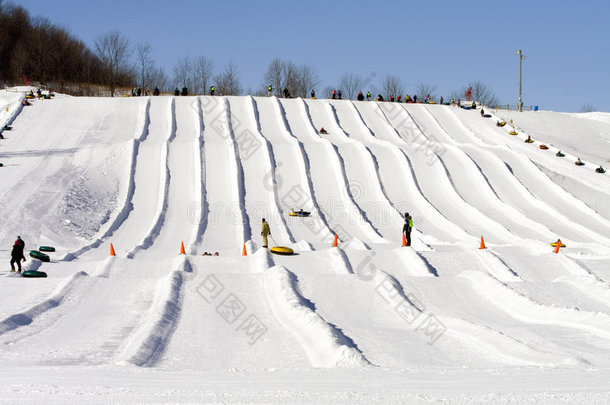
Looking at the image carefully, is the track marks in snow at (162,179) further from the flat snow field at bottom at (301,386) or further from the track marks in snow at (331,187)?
the flat snow field at bottom at (301,386)

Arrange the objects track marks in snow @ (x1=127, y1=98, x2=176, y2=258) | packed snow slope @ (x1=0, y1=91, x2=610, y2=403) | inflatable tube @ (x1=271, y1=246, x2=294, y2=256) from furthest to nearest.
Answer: track marks in snow @ (x1=127, y1=98, x2=176, y2=258), inflatable tube @ (x1=271, y1=246, x2=294, y2=256), packed snow slope @ (x1=0, y1=91, x2=610, y2=403)

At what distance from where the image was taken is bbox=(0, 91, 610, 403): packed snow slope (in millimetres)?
10352

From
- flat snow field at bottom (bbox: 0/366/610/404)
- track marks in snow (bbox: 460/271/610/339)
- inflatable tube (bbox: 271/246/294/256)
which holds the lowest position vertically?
track marks in snow (bbox: 460/271/610/339)

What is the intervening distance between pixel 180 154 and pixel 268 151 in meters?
4.60

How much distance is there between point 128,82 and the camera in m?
91.4

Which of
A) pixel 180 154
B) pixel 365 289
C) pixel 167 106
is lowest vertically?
pixel 365 289

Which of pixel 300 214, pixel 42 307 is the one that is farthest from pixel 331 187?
pixel 42 307

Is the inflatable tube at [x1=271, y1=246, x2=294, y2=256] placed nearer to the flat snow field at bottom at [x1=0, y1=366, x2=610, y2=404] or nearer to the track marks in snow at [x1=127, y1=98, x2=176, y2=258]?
the track marks in snow at [x1=127, y1=98, x2=176, y2=258]

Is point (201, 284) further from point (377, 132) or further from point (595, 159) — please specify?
point (595, 159)

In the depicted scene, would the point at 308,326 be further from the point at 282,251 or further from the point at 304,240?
the point at 304,240

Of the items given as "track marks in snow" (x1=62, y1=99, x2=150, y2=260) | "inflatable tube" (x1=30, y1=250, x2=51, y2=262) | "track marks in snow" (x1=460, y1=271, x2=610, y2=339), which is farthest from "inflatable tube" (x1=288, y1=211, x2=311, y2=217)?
"track marks in snow" (x1=460, y1=271, x2=610, y2=339)

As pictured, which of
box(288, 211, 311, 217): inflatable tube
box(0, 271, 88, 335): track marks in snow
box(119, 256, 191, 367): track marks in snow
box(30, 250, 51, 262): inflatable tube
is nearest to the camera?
box(119, 256, 191, 367): track marks in snow

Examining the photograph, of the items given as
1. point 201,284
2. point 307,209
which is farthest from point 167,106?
point 201,284

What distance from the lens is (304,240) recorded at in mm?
24906
